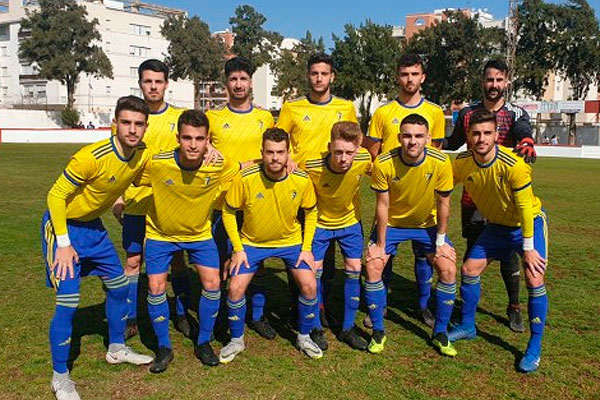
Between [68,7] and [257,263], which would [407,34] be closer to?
[68,7]

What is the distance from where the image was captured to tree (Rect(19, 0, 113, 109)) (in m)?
62.1

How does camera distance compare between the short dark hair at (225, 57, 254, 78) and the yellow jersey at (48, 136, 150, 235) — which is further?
the short dark hair at (225, 57, 254, 78)

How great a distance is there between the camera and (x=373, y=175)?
521 centimetres

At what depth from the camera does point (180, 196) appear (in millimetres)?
4781

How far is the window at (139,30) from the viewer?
78.7m

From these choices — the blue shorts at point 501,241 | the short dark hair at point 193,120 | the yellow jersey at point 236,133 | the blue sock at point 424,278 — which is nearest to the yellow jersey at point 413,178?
the blue shorts at point 501,241

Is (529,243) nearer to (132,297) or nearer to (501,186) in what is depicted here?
(501,186)

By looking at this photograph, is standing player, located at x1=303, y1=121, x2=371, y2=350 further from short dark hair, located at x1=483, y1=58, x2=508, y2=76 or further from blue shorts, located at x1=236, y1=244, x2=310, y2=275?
short dark hair, located at x1=483, y1=58, x2=508, y2=76

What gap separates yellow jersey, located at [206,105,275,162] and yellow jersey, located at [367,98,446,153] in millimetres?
1232

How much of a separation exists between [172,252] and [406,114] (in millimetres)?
2729

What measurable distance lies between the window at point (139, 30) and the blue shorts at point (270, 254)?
80878 millimetres

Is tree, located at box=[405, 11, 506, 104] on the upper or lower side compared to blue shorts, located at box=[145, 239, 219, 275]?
upper

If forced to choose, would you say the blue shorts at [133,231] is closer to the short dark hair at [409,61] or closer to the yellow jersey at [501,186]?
the short dark hair at [409,61]

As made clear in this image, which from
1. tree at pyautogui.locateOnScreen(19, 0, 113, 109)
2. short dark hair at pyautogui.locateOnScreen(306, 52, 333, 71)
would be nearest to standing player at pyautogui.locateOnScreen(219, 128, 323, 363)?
short dark hair at pyautogui.locateOnScreen(306, 52, 333, 71)
